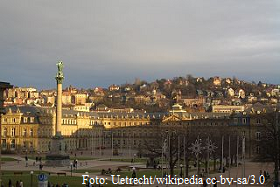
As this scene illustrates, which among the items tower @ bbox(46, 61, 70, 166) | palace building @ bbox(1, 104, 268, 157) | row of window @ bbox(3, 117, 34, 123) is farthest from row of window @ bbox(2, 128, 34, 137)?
tower @ bbox(46, 61, 70, 166)

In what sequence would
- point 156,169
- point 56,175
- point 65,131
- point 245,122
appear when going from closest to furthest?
point 56,175, point 156,169, point 245,122, point 65,131

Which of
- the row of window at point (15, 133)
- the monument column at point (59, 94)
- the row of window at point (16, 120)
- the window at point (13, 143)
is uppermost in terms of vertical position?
the monument column at point (59, 94)

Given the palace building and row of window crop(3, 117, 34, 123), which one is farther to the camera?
row of window crop(3, 117, 34, 123)

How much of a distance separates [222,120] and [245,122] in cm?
1655

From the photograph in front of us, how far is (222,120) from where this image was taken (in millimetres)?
148250

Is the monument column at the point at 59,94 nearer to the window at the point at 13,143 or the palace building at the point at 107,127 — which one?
the palace building at the point at 107,127

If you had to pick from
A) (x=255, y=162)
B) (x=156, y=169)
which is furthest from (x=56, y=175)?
(x=255, y=162)

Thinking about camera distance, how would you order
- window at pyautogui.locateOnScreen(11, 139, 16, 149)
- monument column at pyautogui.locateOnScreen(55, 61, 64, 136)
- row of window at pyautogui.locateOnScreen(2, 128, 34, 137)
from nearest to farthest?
monument column at pyautogui.locateOnScreen(55, 61, 64, 136) → window at pyautogui.locateOnScreen(11, 139, 16, 149) → row of window at pyautogui.locateOnScreen(2, 128, 34, 137)

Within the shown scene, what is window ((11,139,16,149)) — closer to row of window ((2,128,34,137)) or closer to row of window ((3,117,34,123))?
row of window ((2,128,34,137))

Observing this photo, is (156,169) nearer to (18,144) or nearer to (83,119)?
(18,144)

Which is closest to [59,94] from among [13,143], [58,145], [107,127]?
[58,145]

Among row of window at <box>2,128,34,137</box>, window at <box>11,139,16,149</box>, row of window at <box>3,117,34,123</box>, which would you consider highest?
row of window at <box>3,117,34,123</box>

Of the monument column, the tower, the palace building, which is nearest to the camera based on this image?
the tower

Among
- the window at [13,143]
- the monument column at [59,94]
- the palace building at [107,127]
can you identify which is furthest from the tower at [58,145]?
the window at [13,143]
